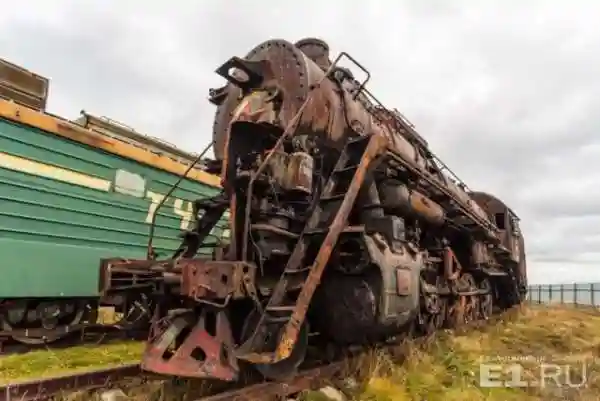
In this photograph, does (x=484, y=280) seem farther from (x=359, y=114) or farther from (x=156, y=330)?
(x=156, y=330)

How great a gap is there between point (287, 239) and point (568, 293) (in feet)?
90.1

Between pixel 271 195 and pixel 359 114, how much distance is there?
1.44m

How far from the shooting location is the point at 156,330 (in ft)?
14.3

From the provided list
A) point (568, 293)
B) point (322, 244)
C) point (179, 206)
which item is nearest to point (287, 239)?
point (322, 244)

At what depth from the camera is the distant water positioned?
82.5 ft

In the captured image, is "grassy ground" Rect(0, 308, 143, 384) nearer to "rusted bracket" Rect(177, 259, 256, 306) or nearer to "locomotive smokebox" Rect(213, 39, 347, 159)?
"rusted bracket" Rect(177, 259, 256, 306)

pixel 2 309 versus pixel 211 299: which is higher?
pixel 211 299

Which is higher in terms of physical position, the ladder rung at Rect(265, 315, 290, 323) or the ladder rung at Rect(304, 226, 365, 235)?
the ladder rung at Rect(304, 226, 365, 235)

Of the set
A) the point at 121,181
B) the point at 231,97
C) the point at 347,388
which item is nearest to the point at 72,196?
the point at 121,181

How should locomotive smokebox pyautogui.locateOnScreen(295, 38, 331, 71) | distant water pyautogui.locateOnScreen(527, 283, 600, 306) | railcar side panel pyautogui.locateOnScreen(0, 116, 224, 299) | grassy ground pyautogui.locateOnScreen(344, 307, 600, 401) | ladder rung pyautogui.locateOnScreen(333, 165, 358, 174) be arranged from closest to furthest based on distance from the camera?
1. grassy ground pyautogui.locateOnScreen(344, 307, 600, 401)
2. ladder rung pyautogui.locateOnScreen(333, 165, 358, 174)
3. locomotive smokebox pyautogui.locateOnScreen(295, 38, 331, 71)
4. railcar side panel pyautogui.locateOnScreen(0, 116, 224, 299)
5. distant water pyautogui.locateOnScreen(527, 283, 600, 306)

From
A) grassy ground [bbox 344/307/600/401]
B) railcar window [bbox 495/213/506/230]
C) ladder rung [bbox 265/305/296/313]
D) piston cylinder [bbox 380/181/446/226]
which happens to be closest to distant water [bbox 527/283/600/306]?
railcar window [bbox 495/213/506/230]

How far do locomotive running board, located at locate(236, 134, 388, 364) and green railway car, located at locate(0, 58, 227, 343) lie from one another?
1.97 metres

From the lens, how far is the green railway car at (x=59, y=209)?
6.51 meters

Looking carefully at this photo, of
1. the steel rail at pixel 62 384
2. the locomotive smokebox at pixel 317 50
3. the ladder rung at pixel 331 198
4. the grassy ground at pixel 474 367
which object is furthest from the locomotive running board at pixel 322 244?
the steel rail at pixel 62 384
